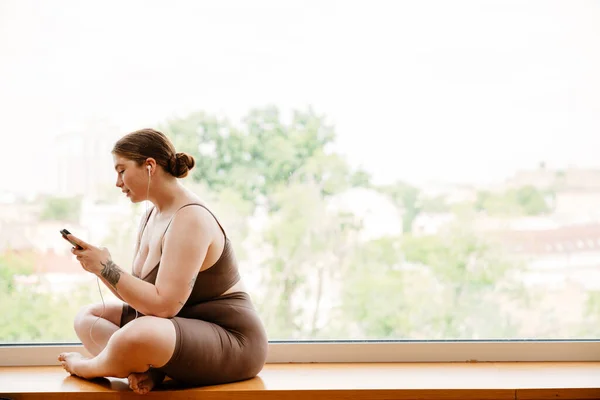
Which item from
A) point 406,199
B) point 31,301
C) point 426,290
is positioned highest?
point 406,199

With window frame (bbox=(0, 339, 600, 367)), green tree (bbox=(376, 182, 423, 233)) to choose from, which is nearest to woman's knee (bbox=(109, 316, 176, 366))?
window frame (bbox=(0, 339, 600, 367))

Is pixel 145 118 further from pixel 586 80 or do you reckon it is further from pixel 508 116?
pixel 586 80

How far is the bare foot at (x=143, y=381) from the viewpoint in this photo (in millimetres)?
2025

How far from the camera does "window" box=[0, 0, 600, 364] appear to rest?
2.58 meters

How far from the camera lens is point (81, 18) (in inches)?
102

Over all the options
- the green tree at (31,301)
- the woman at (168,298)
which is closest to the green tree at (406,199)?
the woman at (168,298)

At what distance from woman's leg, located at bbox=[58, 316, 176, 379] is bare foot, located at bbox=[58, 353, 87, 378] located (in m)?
0.17

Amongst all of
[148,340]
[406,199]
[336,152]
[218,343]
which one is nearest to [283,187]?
[336,152]

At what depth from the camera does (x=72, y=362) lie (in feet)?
7.31

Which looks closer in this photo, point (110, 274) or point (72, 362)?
point (110, 274)

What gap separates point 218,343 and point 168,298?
0.20m

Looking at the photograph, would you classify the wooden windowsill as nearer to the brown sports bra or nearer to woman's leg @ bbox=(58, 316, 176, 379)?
woman's leg @ bbox=(58, 316, 176, 379)

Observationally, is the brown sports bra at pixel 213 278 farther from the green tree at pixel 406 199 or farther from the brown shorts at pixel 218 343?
the green tree at pixel 406 199

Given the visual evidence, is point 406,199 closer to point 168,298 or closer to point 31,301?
point 168,298
